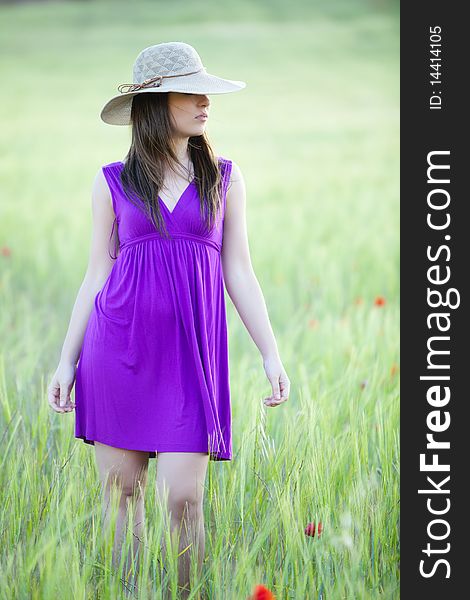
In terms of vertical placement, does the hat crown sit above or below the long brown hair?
above

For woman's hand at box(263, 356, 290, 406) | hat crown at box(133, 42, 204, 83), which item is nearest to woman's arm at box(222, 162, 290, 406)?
woman's hand at box(263, 356, 290, 406)

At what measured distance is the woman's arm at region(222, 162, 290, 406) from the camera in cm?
176

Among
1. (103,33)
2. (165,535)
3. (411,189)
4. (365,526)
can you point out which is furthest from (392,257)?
(103,33)

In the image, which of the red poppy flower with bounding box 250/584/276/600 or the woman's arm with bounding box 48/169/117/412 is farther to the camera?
the woman's arm with bounding box 48/169/117/412

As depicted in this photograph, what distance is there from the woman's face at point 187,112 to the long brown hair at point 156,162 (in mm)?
14

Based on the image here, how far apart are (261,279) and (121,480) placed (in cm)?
277

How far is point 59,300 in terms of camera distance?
14.0 feet

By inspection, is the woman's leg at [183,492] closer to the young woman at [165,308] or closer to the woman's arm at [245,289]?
the young woman at [165,308]

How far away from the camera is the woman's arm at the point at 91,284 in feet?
5.79

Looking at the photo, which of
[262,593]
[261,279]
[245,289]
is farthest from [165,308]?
[261,279]

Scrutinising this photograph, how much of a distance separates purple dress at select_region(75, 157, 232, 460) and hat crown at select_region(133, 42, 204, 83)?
0.72 ft

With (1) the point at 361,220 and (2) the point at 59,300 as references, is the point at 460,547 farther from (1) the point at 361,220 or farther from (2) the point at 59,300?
(1) the point at 361,220

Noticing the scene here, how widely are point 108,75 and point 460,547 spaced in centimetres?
549

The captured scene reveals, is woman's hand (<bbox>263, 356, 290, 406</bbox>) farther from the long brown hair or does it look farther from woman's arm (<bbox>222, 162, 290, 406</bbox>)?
the long brown hair
